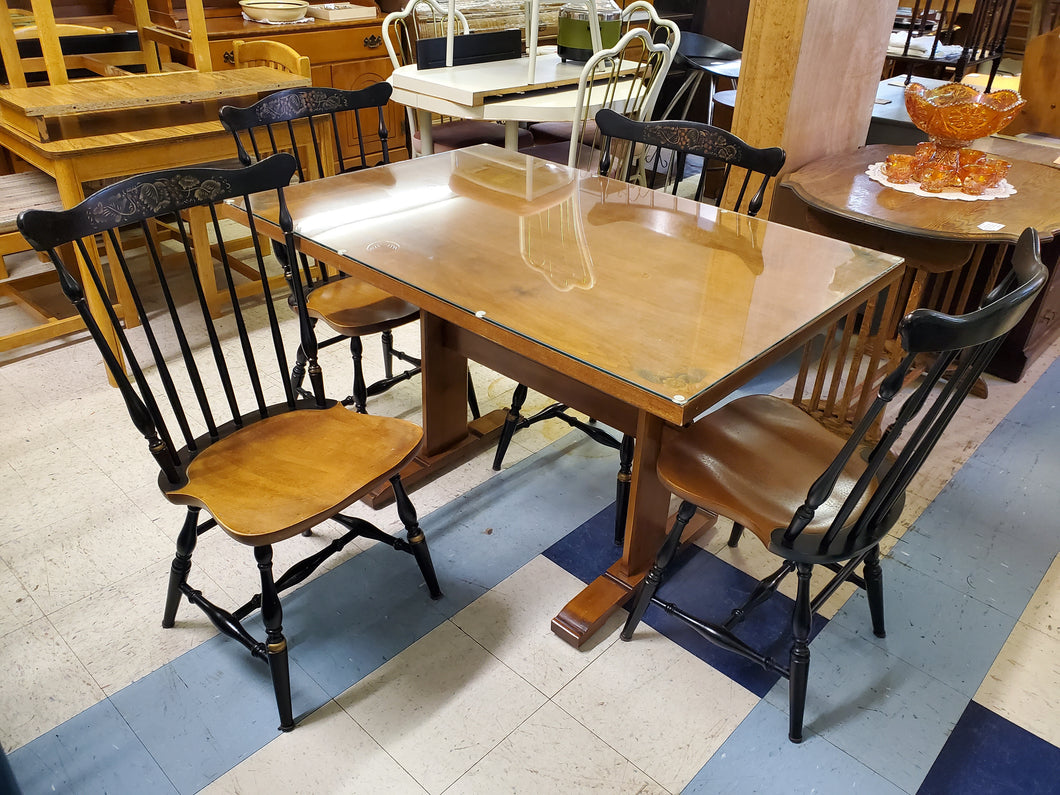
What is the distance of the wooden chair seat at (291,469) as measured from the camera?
4.54ft

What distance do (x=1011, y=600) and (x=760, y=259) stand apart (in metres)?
1.04

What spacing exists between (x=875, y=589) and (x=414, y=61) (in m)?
3.15

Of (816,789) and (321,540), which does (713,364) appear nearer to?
(816,789)

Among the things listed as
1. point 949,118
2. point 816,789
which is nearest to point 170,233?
point 949,118

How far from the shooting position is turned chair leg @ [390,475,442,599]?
167 cm

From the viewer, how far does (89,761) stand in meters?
1.46

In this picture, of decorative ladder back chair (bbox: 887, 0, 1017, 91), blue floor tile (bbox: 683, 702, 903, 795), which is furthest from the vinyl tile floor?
decorative ladder back chair (bbox: 887, 0, 1017, 91)

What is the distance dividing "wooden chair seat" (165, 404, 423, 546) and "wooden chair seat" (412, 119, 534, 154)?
1.84 metres

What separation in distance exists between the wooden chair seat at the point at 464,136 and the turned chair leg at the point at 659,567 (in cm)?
211

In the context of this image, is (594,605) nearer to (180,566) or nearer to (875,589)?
(875,589)

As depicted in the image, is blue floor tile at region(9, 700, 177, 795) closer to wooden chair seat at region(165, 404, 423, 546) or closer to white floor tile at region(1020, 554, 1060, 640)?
wooden chair seat at region(165, 404, 423, 546)

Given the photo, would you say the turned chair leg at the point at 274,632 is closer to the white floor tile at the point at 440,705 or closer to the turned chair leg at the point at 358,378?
the white floor tile at the point at 440,705

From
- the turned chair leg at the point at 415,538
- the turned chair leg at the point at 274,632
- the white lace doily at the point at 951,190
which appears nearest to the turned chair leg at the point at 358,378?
the turned chair leg at the point at 415,538

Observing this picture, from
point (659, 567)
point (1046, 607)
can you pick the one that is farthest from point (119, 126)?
point (1046, 607)
